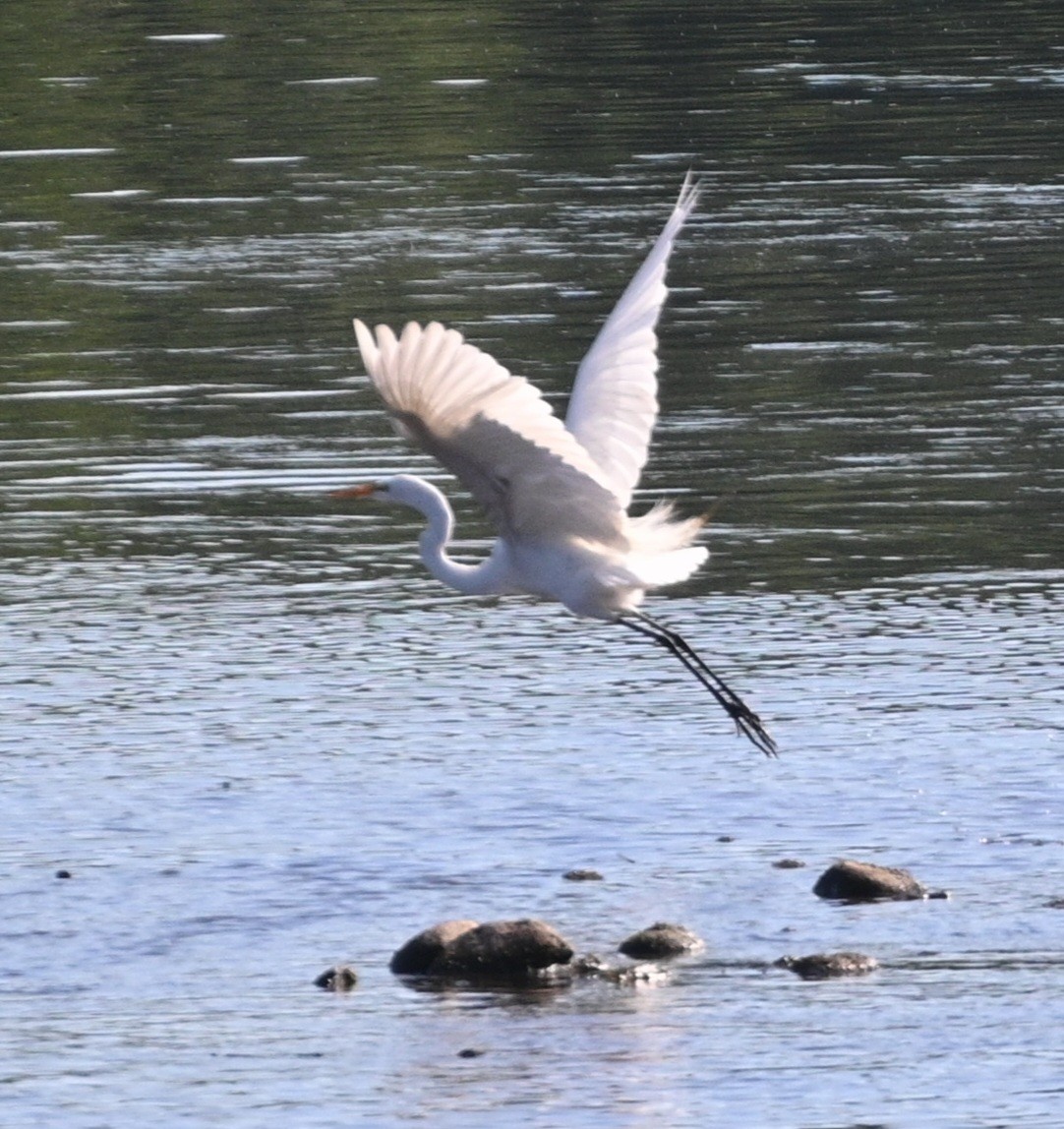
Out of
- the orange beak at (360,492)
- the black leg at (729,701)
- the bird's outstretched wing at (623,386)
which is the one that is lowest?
the black leg at (729,701)

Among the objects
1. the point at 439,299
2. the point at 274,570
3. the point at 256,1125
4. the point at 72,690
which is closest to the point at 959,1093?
the point at 256,1125

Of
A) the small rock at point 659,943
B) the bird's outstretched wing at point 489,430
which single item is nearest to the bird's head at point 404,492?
the bird's outstretched wing at point 489,430

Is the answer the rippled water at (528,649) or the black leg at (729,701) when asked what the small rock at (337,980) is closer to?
the rippled water at (528,649)

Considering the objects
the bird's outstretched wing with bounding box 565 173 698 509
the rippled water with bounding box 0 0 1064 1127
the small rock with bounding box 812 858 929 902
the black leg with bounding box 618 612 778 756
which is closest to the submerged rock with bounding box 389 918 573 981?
the rippled water with bounding box 0 0 1064 1127

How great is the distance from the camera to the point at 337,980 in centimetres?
820

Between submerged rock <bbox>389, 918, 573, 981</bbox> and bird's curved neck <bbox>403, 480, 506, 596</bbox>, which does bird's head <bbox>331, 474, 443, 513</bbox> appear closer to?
bird's curved neck <bbox>403, 480, 506, 596</bbox>

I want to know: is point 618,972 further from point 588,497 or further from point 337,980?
point 588,497

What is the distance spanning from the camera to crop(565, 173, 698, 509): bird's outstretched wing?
9.62 m

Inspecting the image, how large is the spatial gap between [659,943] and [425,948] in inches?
25.6

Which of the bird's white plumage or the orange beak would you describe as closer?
the bird's white plumage

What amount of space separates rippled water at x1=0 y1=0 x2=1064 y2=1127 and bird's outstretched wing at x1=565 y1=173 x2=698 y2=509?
3.61 feet

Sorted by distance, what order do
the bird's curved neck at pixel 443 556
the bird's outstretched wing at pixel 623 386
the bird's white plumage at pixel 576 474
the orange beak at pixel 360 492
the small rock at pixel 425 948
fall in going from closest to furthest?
the small rock at pixel 425 948 < the bird's white plumage at pixel 576 474 < the orange beak at pixel 360 492 < the bird's curved neck at pixel 443 556 < the bird's outstretched wing at pixel 623 386

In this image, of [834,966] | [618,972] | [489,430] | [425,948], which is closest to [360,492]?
[489,430]

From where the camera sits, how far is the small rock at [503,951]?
26.7 feet
